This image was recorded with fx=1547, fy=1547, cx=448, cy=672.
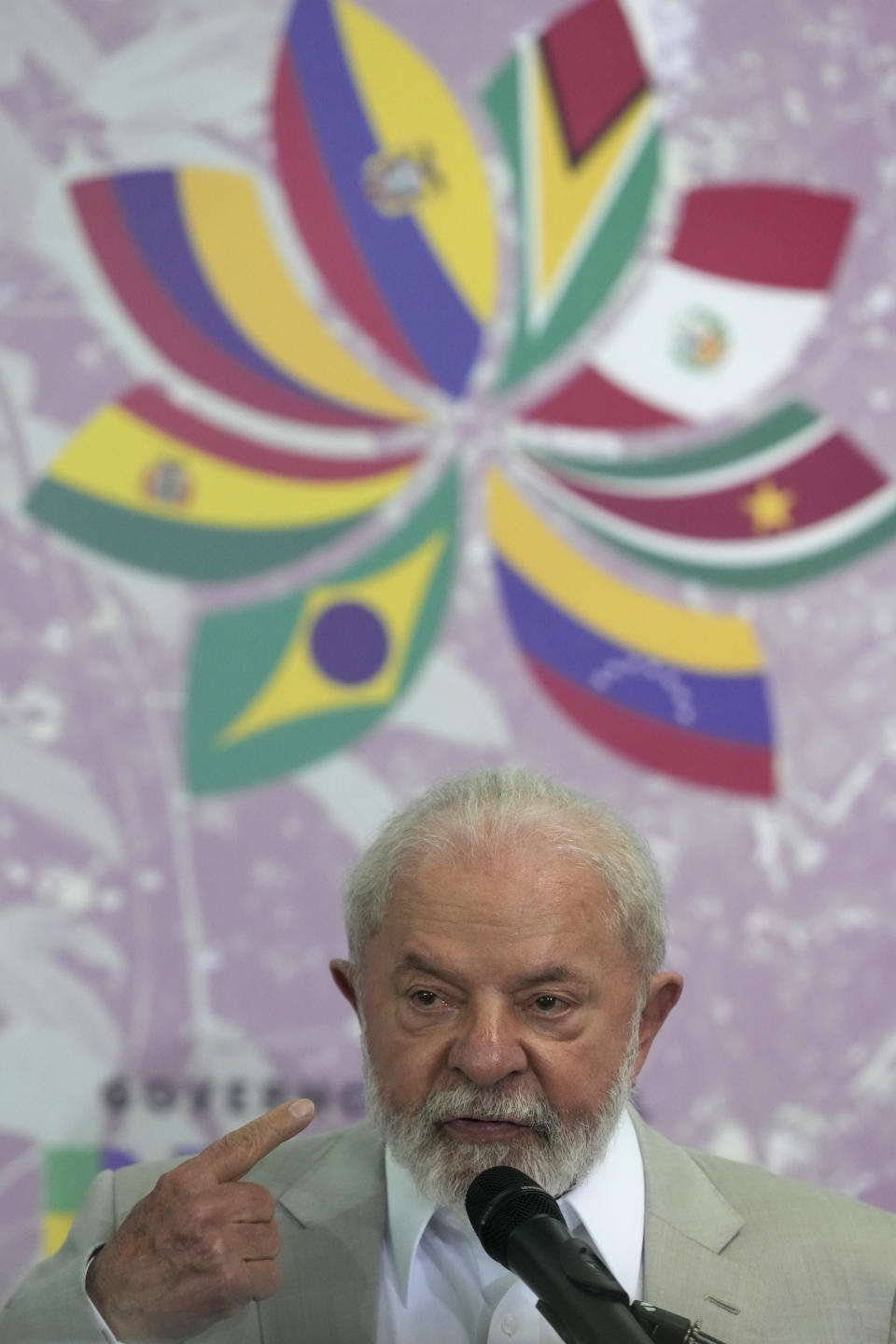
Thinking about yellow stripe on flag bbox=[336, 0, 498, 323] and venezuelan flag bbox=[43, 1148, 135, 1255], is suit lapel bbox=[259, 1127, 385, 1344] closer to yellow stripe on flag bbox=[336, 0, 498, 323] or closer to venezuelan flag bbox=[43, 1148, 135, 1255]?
venezuelan flag bbox=[43, 1148, 135, 1255]

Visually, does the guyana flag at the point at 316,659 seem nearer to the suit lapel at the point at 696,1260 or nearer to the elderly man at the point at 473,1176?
the elderly man at the point at 473,1176

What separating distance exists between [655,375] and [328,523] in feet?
1.86

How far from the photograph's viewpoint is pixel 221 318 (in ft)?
7.72

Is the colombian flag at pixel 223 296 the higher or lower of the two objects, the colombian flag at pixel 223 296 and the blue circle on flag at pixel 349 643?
the higher

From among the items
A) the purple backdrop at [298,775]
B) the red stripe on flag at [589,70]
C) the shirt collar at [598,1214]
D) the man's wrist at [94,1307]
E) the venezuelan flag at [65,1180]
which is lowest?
the man's wrist at [94,1307]

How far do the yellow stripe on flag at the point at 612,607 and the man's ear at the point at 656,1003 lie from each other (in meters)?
0.94

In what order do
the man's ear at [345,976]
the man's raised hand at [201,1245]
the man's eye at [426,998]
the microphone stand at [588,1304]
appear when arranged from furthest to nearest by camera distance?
the man's ear at [345,976] < the man's eye at [426,998] < the man's raised hand at [201,1245] < the microphone stand at [588,1304]

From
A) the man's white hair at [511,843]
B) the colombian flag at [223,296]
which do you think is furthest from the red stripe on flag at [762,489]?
the man's white hair at [511,843]

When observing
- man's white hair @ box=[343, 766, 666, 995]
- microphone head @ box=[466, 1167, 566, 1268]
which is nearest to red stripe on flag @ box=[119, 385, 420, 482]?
man's white hair @ box=[343, 766, 666, 995]

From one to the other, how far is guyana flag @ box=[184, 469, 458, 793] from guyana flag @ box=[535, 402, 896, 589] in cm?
24

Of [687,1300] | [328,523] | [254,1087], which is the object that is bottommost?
[687,1300]

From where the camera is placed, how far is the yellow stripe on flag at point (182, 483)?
7.51 feet

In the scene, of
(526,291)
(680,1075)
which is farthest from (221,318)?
(680,1075)

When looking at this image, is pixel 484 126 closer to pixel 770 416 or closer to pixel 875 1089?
pixel 770 416
